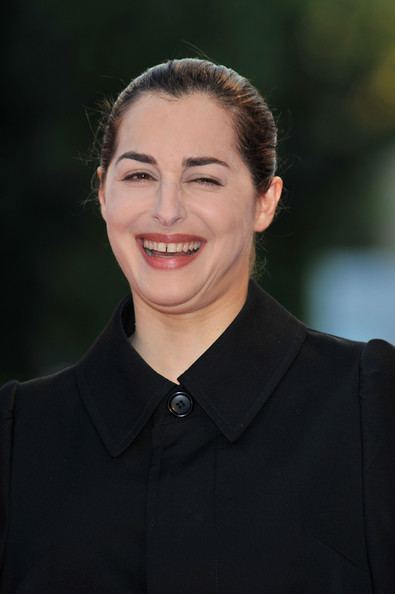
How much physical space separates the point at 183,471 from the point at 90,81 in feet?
23.7

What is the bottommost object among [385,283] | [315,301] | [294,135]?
[385,283]

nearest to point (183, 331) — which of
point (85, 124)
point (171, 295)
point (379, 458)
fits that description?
point (171, 295)

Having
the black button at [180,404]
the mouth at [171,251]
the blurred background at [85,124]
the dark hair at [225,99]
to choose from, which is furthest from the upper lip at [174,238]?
the blurred background at [85,124]

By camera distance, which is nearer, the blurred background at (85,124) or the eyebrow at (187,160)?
the eyebrow at (187,160)

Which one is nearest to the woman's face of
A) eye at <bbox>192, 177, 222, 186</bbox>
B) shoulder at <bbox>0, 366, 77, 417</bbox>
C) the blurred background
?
eye at <bbox>192, 177, 222, 186</bbox>

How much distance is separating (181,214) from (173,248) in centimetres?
8

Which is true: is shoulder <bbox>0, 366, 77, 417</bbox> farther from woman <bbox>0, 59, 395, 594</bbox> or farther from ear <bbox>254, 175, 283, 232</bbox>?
ear <bbox>254, 175, 283, 232</bbox>

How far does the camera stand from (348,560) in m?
2.77

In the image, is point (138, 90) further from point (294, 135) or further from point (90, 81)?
point (294, 135)

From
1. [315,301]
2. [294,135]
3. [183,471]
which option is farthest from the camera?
[315,301]

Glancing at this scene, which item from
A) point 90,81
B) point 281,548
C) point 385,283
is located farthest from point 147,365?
point 385,283

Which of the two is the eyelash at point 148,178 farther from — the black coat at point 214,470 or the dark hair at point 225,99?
the black coat at point 214,470

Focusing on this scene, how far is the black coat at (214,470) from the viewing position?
2.79 m

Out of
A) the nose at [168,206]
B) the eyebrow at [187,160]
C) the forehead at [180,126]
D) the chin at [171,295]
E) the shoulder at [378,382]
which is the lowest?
the shoulder at [378,382]
